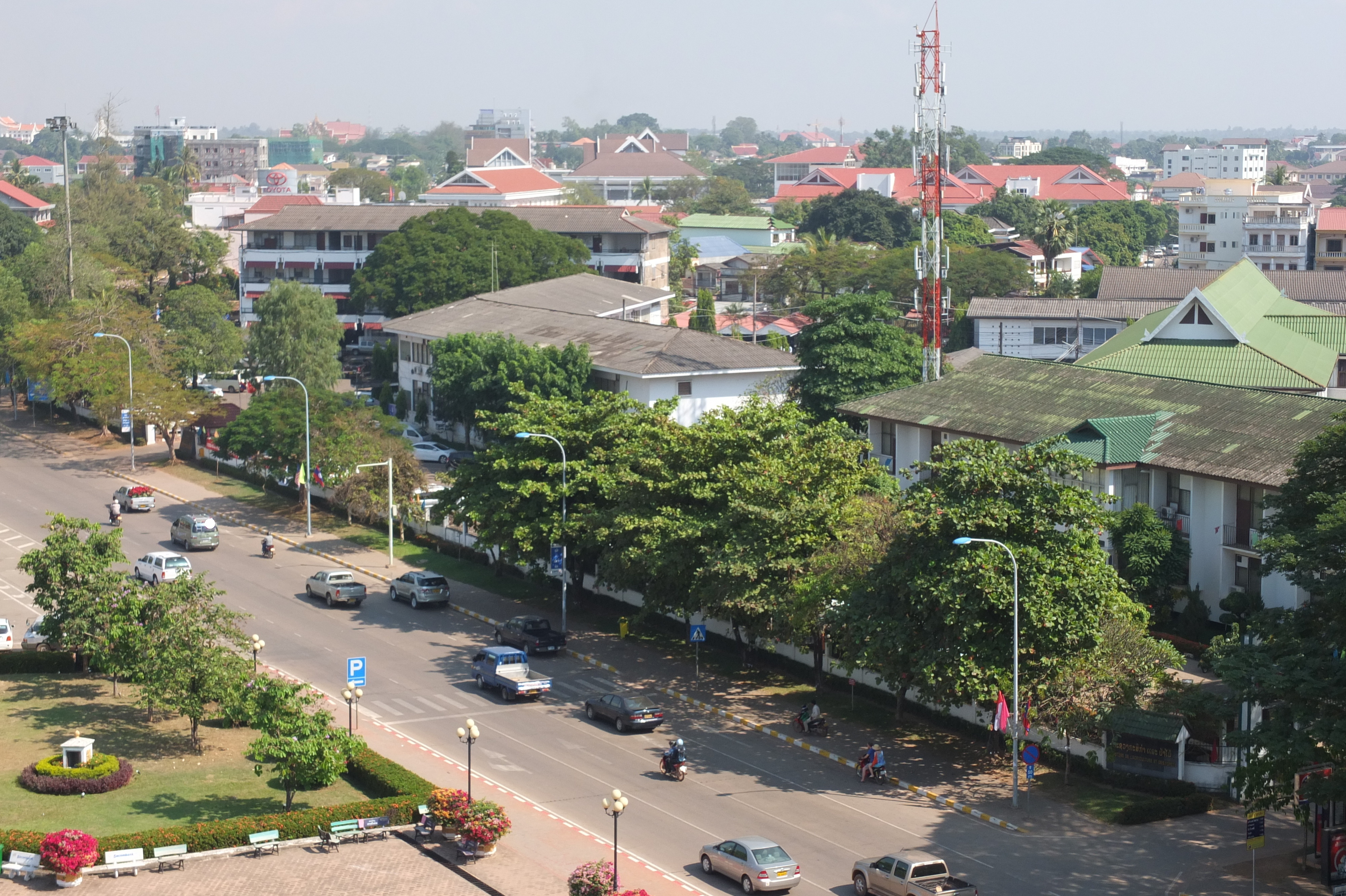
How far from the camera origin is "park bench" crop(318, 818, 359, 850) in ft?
125

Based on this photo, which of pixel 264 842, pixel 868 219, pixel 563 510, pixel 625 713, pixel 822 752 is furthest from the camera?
pixel 868 219

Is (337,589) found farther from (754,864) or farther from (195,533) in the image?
(754,864)

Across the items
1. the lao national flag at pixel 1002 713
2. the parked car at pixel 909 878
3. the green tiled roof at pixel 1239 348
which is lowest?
the parked car at pixel 909 878

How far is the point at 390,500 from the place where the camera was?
226 ft

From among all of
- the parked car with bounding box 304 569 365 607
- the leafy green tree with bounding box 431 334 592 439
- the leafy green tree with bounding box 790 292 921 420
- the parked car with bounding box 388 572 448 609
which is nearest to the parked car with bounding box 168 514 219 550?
the parked car with bounding box 304 569 365 607

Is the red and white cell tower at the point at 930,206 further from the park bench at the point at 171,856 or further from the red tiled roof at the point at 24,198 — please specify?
the red tiled roof at the point at 24,198

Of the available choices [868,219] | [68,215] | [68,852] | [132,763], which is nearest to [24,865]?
[68,852]

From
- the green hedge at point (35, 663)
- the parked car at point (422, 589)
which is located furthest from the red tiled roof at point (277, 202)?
the green hedge at point (35, 663)

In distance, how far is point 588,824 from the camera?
3953 centimetres

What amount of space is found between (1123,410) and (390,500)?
32243 millimetres

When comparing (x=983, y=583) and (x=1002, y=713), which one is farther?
(x=983, y=583)

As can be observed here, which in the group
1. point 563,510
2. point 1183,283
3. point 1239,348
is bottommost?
point 563,510

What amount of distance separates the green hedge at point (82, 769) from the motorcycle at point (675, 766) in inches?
610

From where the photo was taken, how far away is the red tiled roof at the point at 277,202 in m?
165
